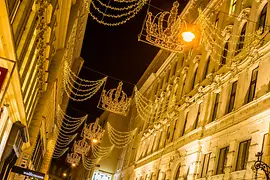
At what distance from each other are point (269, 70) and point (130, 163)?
31592 mm

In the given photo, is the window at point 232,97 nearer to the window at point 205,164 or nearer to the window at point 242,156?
the window at point 205,164

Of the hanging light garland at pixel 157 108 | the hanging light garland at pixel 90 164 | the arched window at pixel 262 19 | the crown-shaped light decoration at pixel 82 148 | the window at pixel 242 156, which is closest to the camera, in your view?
the window at pixel 242 156

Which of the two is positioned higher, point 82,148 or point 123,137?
point 123,137

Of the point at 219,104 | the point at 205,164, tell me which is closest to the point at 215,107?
the point at 219,104

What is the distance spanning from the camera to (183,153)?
24672 millimetres

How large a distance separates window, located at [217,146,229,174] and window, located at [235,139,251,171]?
1.33 metres

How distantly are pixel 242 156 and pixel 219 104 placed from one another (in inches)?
194

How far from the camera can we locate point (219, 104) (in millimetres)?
20953

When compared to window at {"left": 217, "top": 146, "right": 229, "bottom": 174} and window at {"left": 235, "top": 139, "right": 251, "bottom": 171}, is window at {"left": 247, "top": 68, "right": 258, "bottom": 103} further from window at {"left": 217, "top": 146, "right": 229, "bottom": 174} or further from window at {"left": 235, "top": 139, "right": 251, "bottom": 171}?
window at {"left": 217, "top": 146, "right": 229, "bottom": 174}

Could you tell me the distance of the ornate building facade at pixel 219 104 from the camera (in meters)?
16.4

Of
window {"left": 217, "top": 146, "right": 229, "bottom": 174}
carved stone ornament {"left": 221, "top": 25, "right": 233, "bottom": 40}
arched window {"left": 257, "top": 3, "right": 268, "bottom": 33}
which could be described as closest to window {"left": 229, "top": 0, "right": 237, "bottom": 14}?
carved stone ornament {"left": 221, "top": 25, "right": 233, "bottom": 40}

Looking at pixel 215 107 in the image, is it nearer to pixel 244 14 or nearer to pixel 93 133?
pixel 244 14

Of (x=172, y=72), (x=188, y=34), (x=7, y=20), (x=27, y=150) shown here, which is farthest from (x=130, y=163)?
(x=7, y=20)

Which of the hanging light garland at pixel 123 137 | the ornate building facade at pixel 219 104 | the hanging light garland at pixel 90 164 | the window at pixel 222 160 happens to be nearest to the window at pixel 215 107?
the ornate building facade at pixel 219 104
